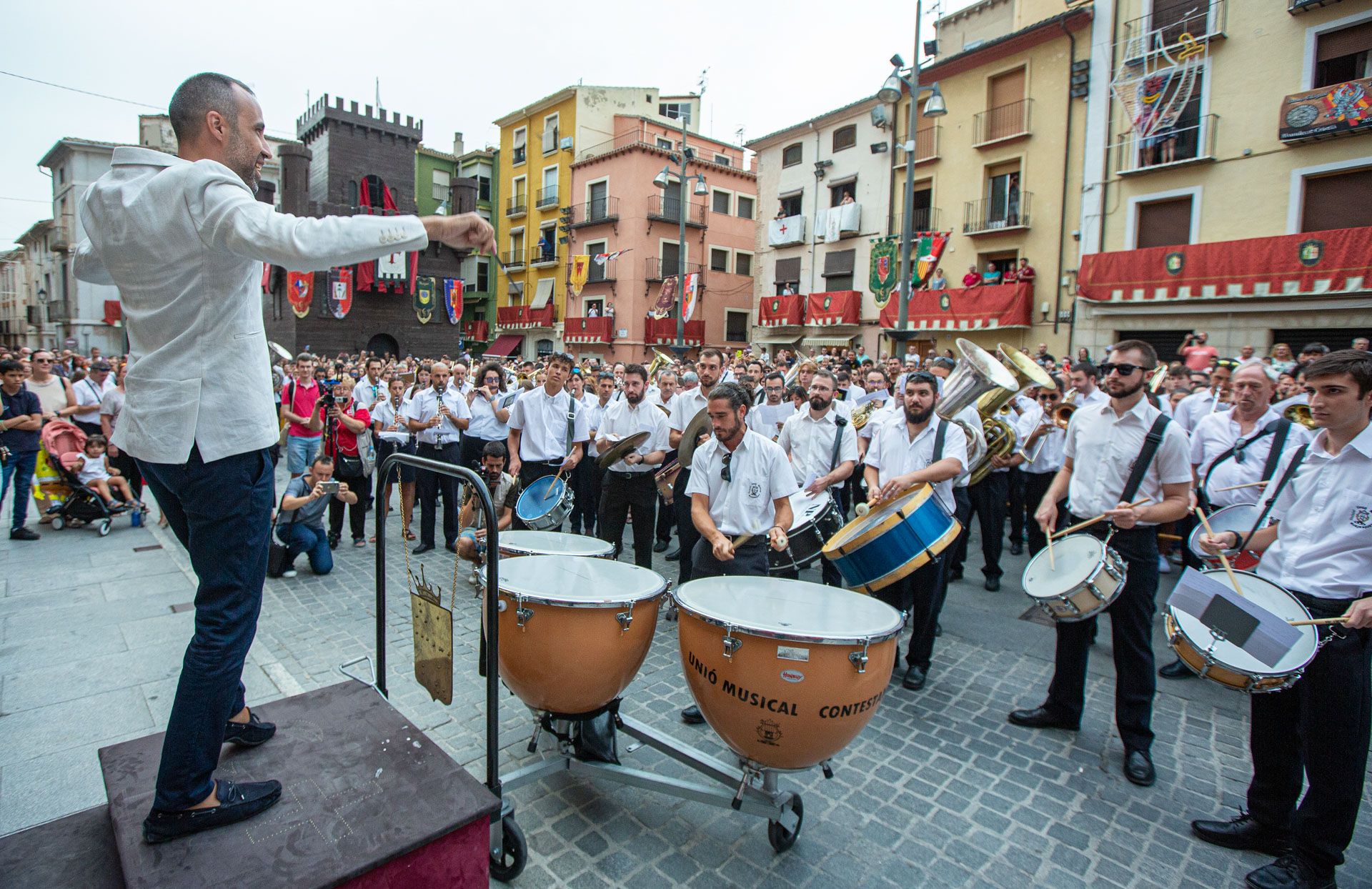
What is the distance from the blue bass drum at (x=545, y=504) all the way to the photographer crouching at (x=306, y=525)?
2195 mm

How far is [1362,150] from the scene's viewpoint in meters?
15.2

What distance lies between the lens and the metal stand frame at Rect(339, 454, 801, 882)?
274 centimetres

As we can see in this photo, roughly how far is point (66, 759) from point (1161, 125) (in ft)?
75.6

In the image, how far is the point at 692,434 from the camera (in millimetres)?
5848

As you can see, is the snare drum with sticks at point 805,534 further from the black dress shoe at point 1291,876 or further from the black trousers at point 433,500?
the black trousers at point 433,500

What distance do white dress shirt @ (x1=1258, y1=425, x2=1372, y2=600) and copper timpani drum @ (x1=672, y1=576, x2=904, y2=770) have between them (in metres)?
1.82

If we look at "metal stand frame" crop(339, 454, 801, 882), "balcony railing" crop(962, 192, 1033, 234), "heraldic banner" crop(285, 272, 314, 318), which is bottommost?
"metal stand frame" crop(339, 454, 801, 882)

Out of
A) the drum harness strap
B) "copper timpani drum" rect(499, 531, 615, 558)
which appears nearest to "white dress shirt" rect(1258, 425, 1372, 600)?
the drum harness strap

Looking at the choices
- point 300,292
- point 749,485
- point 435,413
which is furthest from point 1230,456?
point 300,292

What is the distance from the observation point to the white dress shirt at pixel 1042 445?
25.0ft

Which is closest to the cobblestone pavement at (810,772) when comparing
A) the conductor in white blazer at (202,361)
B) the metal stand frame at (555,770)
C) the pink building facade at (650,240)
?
the metal stand frame at (555,770)

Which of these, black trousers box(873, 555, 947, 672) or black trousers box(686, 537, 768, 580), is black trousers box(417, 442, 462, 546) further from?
black trousers box(873, 555, 947, 672)

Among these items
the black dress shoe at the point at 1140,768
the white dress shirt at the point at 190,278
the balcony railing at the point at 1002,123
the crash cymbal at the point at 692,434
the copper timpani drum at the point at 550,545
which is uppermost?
the balcony railing at the point at 1002,123

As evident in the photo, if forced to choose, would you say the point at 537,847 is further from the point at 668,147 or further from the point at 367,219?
the point at 668,147
